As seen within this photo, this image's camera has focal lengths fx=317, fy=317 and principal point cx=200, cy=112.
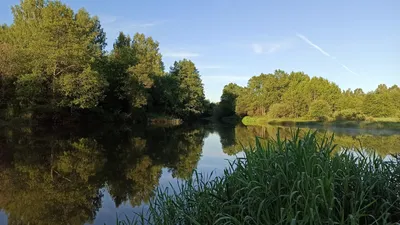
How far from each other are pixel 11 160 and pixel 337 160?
1152 centimetres

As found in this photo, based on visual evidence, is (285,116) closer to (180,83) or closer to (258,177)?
(180,83)

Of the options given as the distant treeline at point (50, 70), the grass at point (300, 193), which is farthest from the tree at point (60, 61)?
the grass at point (300, 193)

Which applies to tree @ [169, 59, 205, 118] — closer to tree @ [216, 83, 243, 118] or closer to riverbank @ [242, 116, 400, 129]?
riverbank @ [242, 116, 400, 129]

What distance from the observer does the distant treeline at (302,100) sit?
53.7 m

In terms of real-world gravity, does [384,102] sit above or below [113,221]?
above

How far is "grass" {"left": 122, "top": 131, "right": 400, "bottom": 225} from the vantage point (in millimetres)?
3504

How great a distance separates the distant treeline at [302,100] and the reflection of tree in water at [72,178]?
156 feet

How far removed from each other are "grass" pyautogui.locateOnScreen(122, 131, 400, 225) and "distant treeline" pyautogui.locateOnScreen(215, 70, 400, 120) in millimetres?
52150

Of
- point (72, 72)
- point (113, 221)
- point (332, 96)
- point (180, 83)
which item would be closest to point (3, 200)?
point (113, 221)

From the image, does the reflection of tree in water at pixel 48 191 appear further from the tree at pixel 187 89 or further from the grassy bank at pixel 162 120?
the tree at pixel 187 89

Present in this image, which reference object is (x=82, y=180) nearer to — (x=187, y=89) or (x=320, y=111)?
(x=187, y=89)

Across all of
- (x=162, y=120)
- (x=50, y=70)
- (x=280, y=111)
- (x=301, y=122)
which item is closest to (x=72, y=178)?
(x=50, y=70)

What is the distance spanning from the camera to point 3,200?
266 inches

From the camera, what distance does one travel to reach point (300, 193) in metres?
3.70
